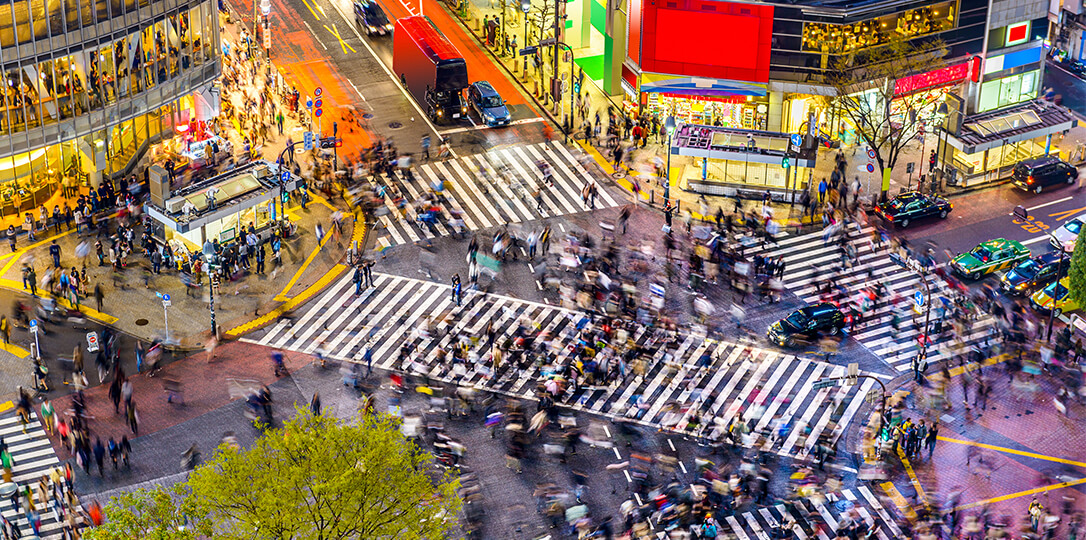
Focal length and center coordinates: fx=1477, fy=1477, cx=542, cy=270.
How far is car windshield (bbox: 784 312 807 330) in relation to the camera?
78.7 meters

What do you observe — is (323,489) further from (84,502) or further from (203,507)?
(84,502)

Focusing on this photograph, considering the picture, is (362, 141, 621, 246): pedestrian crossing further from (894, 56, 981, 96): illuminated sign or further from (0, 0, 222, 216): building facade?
(894, 56, 981, 96): illuminated sign

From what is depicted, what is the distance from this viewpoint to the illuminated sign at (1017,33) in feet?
325

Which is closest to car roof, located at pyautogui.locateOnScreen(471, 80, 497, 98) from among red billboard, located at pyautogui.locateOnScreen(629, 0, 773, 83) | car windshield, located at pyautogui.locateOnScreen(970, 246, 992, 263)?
red billboard, located at pyautogui.locateOnScreen(629, 0, 773, 83)

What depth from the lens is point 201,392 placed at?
75.1 meters

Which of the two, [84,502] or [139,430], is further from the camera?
[139,430]

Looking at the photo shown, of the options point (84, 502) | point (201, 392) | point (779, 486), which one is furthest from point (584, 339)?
point (84, 502)

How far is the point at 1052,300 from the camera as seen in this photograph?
8112cm

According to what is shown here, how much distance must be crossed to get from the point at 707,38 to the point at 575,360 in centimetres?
2930

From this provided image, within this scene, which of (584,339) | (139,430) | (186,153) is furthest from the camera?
(186,153)

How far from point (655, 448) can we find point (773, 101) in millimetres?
35775

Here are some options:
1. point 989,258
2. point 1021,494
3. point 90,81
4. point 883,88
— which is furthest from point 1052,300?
point 90,81

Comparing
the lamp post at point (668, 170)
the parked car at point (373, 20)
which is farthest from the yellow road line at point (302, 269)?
the parked car at point (373, 20)

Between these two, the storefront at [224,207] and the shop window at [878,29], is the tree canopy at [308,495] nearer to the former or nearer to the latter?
the storefront at [224,207]
